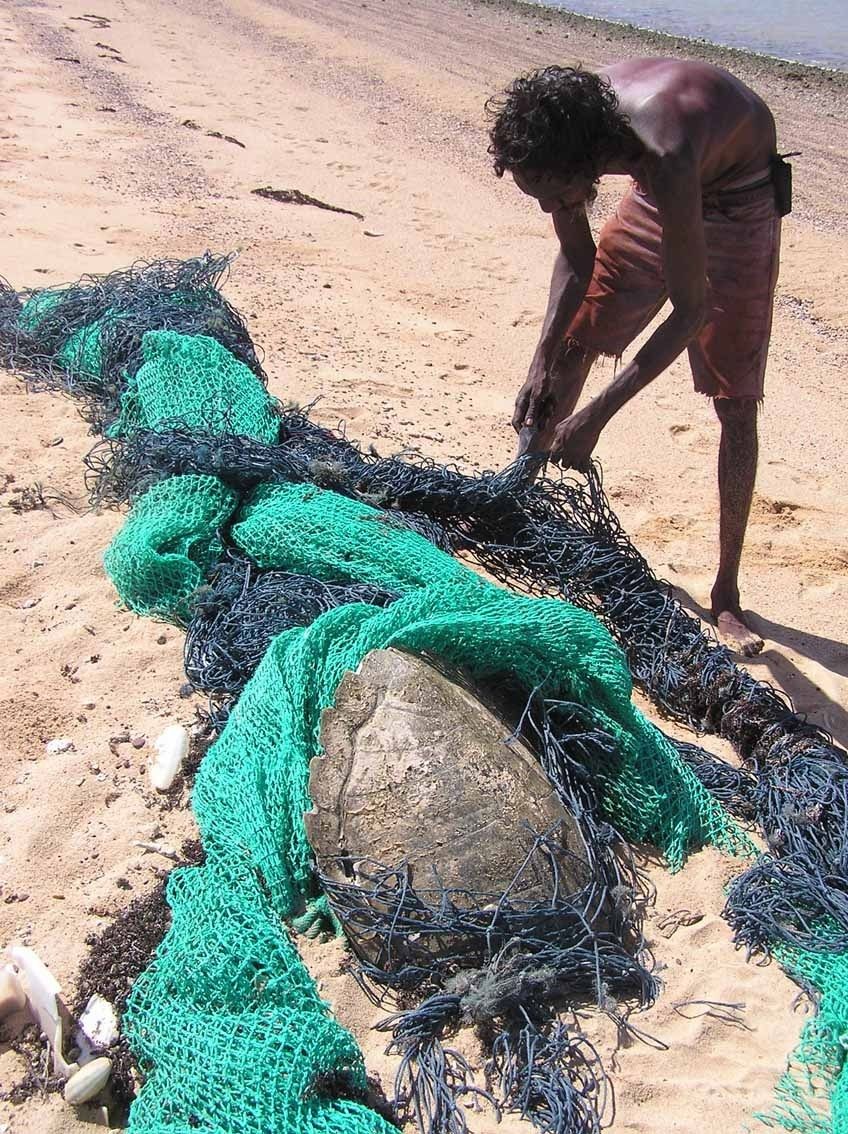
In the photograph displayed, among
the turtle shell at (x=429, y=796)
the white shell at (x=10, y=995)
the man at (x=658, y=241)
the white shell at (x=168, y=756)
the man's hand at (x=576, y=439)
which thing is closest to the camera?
the white shell at (x=10, y=995)

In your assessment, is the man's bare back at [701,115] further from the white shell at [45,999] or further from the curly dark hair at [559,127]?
the white shell at [45,999]

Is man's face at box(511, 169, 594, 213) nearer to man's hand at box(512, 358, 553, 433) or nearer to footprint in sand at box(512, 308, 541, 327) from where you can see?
man's hand at box(512, 358, 553, 433)

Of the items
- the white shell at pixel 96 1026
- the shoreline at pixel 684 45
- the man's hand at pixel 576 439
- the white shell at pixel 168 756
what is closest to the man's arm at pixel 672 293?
the man's hand at pixel 576 439

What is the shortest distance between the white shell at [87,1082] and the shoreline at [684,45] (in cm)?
1522

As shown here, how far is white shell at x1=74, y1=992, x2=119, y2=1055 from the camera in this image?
203cm

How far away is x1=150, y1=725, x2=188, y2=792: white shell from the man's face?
1.75 m

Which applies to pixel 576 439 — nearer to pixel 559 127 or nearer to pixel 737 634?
pixel 559 127

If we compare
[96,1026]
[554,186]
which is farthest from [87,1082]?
[554,186]

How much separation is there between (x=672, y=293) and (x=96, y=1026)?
7.84 ft

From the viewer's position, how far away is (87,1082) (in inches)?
76.3

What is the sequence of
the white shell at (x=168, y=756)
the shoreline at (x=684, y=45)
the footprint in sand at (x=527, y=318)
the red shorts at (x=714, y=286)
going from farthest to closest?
the shoreline at (x=684, y=45) → the footprint in sand at (x=527, y=318) → the red shorts at (x=714, y=286) → the white shell at (x=168, y=756)

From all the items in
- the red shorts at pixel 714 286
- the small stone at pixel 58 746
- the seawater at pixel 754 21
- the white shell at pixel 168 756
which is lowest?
the small stone at pixel 58 746

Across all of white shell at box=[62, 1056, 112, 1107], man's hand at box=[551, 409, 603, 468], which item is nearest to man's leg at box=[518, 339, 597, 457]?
man's hand at box=[551, 409, 603, 468]

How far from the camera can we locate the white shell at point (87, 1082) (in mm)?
1930
